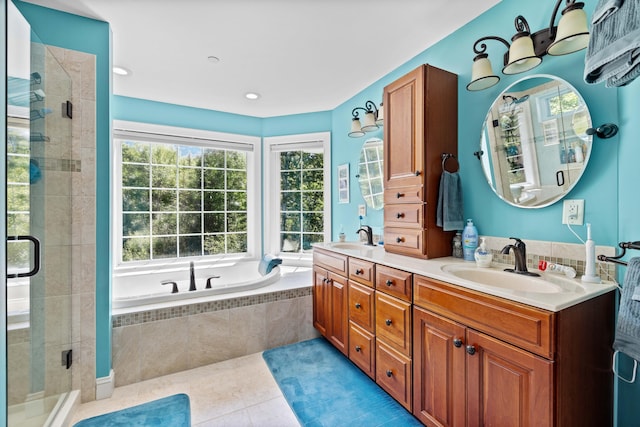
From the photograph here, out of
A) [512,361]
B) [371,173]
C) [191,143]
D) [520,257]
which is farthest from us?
[191,143]

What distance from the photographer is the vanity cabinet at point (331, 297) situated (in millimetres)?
2133

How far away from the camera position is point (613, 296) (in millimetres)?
1177

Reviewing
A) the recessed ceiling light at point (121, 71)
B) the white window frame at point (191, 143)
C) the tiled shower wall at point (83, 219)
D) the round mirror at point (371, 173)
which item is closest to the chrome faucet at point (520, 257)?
the round mirror at point (371, 173)

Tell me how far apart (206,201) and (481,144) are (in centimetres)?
295

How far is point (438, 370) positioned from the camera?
1374 millimetres

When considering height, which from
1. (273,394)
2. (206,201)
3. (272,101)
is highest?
(272,101)

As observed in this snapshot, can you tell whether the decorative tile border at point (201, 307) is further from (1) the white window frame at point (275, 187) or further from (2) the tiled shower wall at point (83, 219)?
(1) the white window frame at point (275, 187)

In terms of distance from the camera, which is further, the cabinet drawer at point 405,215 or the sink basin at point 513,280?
the cabinet drawer at point 405,215

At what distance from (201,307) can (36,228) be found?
1.09 m

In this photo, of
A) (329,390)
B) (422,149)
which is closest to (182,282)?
(329,390)

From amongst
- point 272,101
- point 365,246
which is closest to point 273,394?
point 365,246

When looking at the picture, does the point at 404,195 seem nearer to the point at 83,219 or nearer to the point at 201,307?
the point at 201,307

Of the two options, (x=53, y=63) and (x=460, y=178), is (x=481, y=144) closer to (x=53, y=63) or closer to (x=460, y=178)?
(x=460, y=178)

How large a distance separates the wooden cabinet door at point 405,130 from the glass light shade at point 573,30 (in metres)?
0.67
